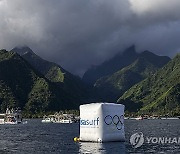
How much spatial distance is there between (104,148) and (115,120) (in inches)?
349

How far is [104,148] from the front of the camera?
9550cm

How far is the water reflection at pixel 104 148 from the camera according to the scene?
92.3 m

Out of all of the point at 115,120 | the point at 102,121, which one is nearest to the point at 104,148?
the point at 102,121

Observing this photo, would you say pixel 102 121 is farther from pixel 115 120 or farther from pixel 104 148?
pixel 104 148

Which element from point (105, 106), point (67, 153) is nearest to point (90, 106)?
point (105, 106)

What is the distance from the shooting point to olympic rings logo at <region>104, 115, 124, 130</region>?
99.1 meters

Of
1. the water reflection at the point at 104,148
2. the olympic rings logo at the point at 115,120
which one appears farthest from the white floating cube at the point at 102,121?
the water reflection at the point at 104,148

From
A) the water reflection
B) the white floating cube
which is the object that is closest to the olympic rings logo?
the white floating cube

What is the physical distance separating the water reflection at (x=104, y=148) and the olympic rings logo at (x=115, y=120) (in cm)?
507

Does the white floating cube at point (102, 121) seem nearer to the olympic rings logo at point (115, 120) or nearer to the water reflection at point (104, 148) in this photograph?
the olympic rings logo at point (115, 120)

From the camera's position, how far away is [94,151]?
92438 millimetres

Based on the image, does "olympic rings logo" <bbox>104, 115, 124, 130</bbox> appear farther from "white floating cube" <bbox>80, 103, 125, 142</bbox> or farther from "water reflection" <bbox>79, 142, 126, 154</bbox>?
"water reflection" <bbox>79, 142, 126, 154</bbox>

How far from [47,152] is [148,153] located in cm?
2739

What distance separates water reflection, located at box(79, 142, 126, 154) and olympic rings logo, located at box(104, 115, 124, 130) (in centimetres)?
507
